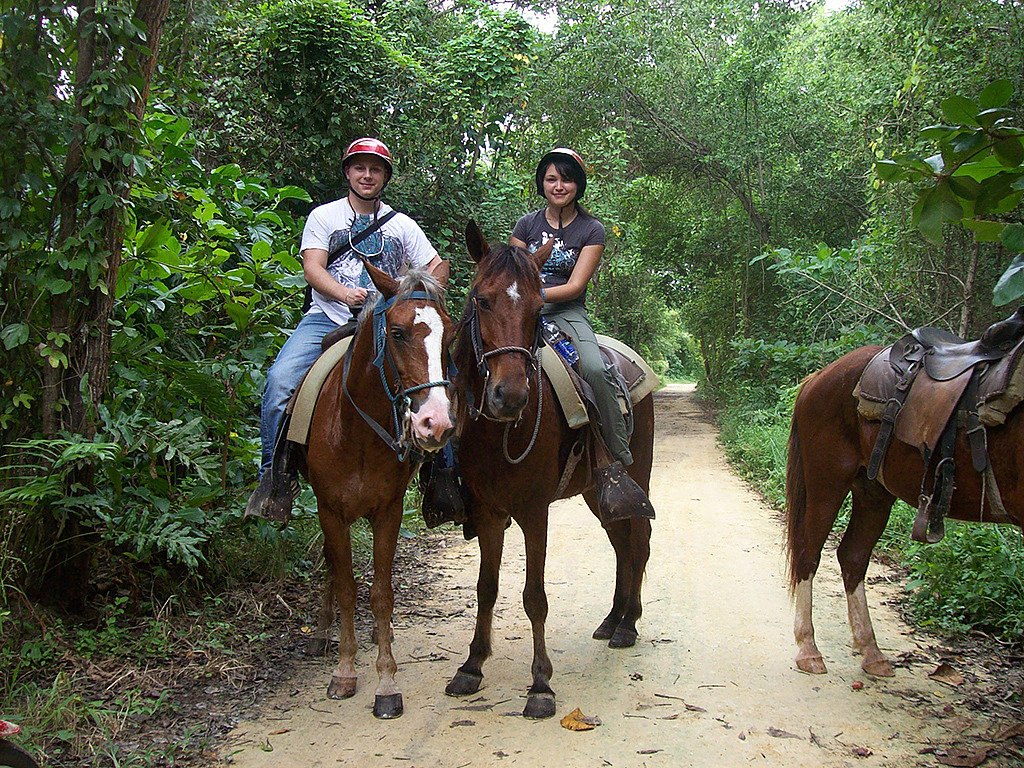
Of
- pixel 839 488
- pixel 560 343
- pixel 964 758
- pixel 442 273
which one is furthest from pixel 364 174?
pixel 964 758

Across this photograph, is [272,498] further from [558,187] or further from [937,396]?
[937,396]

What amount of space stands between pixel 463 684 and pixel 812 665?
2.01 m

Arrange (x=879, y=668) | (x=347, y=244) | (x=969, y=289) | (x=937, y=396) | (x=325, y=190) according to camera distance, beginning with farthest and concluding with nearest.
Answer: (x=969, y=289), (x=325, y=190), (x=347, y=244), (x=879, y=668), (x=937, y=396)

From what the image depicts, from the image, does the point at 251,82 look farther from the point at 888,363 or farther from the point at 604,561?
the point at 888,363

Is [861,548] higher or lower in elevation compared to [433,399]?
lower

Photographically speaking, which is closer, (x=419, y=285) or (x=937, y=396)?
(x=419, y=285)

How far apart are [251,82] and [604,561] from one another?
644 centimetres

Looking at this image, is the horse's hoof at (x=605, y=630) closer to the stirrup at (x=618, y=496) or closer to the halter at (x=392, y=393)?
the stirrup at (x=618, y=496)

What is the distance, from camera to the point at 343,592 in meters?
4.09

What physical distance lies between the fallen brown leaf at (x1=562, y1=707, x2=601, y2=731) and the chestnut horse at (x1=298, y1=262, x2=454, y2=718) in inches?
33.3

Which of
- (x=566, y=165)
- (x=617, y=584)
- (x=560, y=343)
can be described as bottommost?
(x=617, y=584)

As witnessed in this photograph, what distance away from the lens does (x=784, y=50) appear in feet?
58.3

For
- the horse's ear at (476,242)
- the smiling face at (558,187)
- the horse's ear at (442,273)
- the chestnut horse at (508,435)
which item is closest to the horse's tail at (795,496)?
the chestnut horse at (508,435)

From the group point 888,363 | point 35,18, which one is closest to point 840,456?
point 888,363
